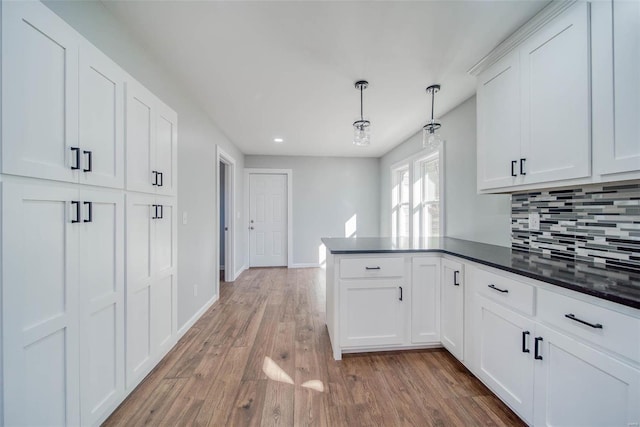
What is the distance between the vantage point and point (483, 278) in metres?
1.67

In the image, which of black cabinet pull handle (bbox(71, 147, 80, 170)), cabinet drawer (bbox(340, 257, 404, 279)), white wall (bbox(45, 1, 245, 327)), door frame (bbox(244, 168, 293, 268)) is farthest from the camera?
door frame (bbox(244, 168, 293, 268))

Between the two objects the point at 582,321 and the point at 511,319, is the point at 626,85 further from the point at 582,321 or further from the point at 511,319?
the point at 511,319

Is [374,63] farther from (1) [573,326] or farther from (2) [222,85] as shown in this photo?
(1) [573,326]

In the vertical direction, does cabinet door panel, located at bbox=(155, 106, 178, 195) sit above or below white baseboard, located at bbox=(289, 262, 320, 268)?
above

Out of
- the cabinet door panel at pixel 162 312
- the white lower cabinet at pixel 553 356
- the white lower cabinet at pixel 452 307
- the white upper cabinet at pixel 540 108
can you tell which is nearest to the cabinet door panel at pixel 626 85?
the white upper cabinet at pixel 540 108

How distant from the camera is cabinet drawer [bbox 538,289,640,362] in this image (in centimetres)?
92

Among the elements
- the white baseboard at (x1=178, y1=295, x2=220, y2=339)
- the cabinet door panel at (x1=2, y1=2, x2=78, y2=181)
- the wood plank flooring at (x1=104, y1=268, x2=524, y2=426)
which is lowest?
the wood plank flooring at (x1=104, y1=268, x2=524, y2=426)

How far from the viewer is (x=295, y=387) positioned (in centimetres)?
172

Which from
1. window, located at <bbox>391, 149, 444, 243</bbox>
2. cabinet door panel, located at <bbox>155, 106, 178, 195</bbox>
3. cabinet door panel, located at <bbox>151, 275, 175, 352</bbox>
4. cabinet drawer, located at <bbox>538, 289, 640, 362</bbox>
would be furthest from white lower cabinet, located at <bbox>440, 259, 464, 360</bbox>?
cabinet door panel, located at <bbox>155, 106, 178, 195</bbox>

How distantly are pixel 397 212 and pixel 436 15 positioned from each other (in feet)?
11.4

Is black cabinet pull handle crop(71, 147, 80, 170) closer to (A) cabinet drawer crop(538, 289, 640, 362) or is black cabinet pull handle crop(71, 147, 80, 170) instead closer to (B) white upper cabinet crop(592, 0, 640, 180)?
(A) cabinet drawer crop(538, 289, 640, 362)

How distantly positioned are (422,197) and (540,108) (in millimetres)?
2282

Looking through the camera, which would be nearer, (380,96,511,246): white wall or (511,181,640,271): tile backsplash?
(511,181,640,271): tile backsplash

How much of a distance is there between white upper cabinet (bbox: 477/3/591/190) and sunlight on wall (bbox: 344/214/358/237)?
3.47m
